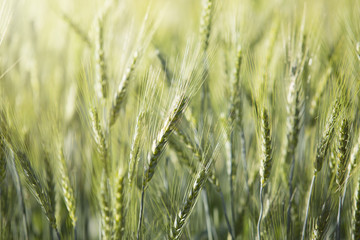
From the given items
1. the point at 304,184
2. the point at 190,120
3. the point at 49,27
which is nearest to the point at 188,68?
the point at 190,120

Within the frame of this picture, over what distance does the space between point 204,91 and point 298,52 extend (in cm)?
26

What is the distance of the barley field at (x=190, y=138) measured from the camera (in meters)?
0.68

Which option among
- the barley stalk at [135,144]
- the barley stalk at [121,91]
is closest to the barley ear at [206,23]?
the barley stalk at [121,91]

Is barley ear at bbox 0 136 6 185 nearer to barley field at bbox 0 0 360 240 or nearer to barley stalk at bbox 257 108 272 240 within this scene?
barley field at bbox 0 0 360 240

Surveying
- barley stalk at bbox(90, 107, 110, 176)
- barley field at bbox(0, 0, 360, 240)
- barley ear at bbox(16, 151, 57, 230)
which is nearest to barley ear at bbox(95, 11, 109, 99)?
barley field at bbox(0, 0, 360, 240)

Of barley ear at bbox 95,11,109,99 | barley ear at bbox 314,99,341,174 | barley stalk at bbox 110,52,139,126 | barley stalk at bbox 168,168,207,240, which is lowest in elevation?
barley stalk at bbox 168,168,207,240

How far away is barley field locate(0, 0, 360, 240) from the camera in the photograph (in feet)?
2.24

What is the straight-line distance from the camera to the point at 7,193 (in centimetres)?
86

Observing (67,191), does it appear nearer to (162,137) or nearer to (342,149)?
(162,137)

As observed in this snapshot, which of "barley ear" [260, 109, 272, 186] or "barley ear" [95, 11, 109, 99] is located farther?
"barley ear" [95, 11, 109, 99]

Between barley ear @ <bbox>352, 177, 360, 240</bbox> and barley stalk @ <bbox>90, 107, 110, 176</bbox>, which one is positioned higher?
barley stalk @ <bbox>90, 107, 110, 176</bbox>

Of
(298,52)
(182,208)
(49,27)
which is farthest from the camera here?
(49,27)

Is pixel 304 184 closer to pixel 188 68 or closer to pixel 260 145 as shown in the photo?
pixel 260 145

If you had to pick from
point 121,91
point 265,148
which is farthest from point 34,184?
point 265,148
